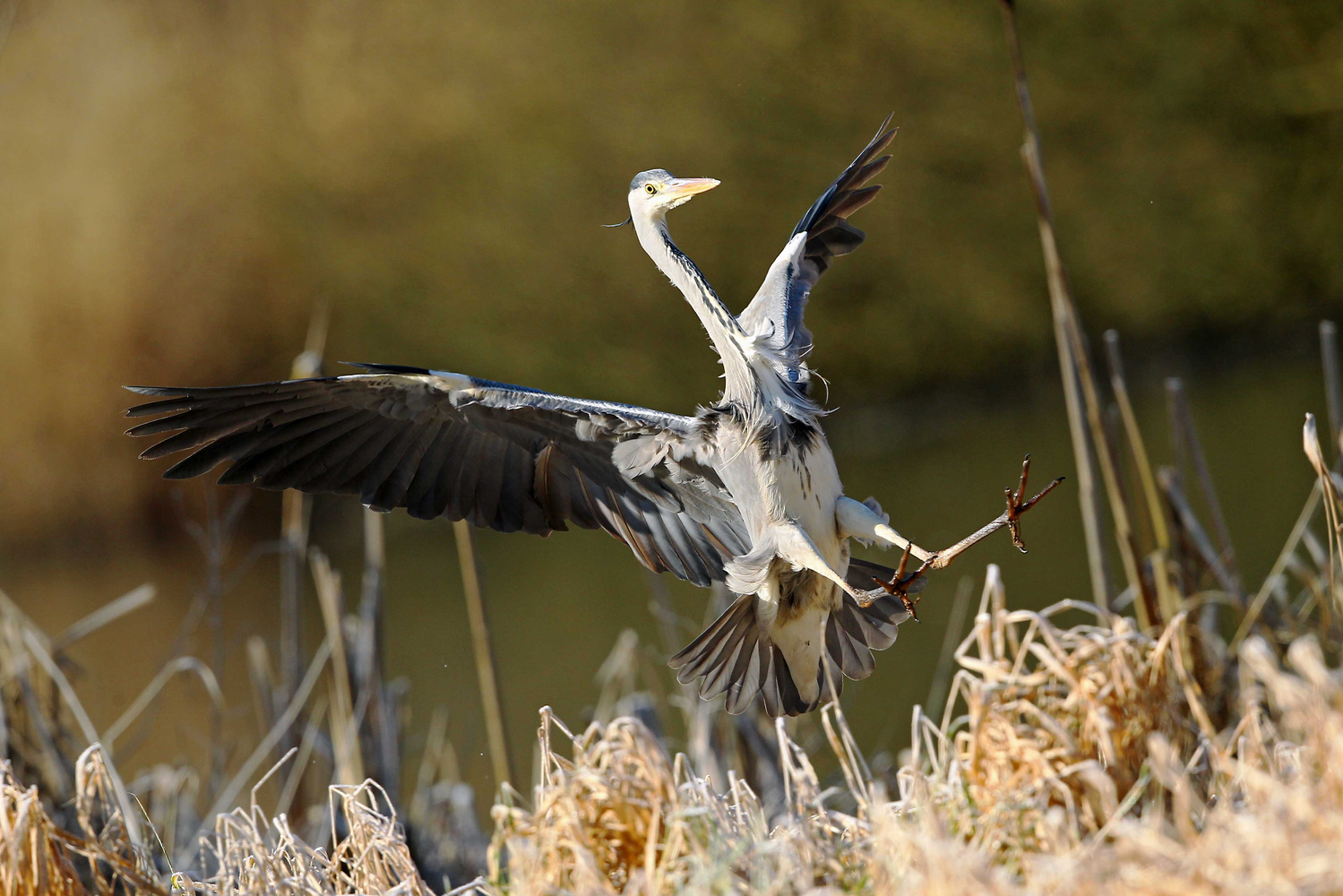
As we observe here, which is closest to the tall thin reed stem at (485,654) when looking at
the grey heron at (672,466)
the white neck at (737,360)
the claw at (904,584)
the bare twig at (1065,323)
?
the grey heron at (672,466)

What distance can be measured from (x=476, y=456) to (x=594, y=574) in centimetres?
434

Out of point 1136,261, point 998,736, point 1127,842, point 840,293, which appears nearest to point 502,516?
point 998,736

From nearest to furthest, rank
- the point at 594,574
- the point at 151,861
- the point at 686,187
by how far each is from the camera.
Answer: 1. the point at 151,861
2. the point at 686,187
3. the point at 594,574

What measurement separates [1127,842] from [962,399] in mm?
9070

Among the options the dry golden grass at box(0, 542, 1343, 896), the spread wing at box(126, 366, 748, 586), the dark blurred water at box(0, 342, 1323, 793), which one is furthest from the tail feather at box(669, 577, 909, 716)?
the dark blurred water at box(0, 342, 1323, 793)

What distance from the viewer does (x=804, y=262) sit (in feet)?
7.62

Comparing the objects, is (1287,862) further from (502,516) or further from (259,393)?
(259,393)

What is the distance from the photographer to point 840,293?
383 inches

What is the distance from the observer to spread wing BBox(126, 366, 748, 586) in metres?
1.93

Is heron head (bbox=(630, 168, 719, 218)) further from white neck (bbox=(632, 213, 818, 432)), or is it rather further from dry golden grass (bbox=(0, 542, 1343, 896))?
dry golden grass (bbox=(0, 542, 1343, 896))

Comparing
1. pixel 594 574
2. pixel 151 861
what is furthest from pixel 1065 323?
pixel 594 574

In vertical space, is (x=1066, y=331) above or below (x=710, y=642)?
above

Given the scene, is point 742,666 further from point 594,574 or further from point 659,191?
point 594,574

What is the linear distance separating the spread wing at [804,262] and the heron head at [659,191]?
215 mm
